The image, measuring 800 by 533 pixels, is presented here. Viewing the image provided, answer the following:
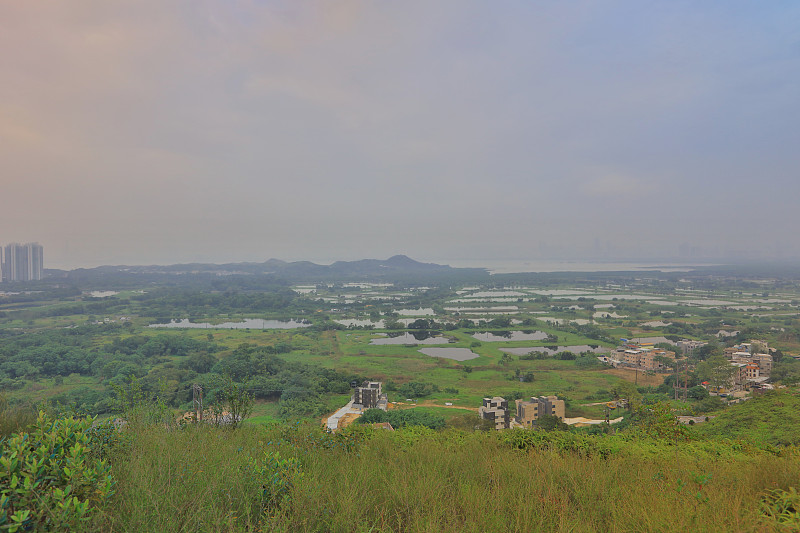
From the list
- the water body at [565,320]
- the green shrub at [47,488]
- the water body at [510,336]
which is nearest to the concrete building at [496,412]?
the green shrub at [47,488]

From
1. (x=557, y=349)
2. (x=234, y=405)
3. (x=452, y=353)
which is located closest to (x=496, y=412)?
(x=234, y=405)

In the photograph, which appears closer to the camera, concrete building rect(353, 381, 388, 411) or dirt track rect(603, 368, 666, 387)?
concrete building rect(353, 381, 388, 411)

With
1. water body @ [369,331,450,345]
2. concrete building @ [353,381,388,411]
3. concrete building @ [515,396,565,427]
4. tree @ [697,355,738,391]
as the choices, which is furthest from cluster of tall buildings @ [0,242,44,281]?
tree @ [697,355,738,391]

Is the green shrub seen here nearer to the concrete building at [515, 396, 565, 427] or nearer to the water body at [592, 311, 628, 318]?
the concrete building at [515, 396, 565, 427]

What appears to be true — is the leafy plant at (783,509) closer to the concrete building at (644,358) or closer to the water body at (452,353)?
the concrete building at (644,358)

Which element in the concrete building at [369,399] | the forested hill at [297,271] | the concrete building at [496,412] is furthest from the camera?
the forested hill at [297,271]

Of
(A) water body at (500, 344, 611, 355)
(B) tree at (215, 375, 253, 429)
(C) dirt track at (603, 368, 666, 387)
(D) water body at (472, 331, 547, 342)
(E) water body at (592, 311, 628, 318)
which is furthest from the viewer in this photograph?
(E) water body at (592, 311, 628, 318)

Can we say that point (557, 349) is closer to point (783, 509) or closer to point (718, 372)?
point (718, 372)
